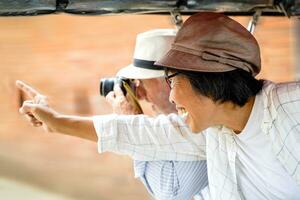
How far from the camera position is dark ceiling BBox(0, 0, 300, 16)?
4.63ft

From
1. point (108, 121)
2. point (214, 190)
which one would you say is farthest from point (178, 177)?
point (108, 121)

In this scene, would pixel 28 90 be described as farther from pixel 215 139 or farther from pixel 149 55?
pixel 215 139

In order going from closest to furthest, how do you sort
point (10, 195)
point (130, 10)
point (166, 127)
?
point (130, 10), point (166, 127), point (10, 195)

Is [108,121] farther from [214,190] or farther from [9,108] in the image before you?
[9,108]

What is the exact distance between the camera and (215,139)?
1.56 metres

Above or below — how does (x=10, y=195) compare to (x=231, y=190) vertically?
below

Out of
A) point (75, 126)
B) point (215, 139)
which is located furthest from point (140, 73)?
point (215, 139)

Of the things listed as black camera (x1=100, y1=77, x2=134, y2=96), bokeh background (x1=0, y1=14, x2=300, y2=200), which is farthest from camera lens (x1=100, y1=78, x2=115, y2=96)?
bokeh background (x1=0, y1=14, x2=300, y2=200)

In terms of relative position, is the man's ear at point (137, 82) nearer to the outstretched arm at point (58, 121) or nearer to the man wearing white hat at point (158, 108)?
the man wearing white hat at point (158, 108)

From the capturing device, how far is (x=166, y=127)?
165 centimetres

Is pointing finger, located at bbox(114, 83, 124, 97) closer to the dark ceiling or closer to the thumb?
the thumb

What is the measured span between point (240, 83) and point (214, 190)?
12.5 inches

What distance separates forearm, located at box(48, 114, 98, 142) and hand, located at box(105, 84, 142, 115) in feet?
0.69

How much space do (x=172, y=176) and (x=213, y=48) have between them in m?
0.45
